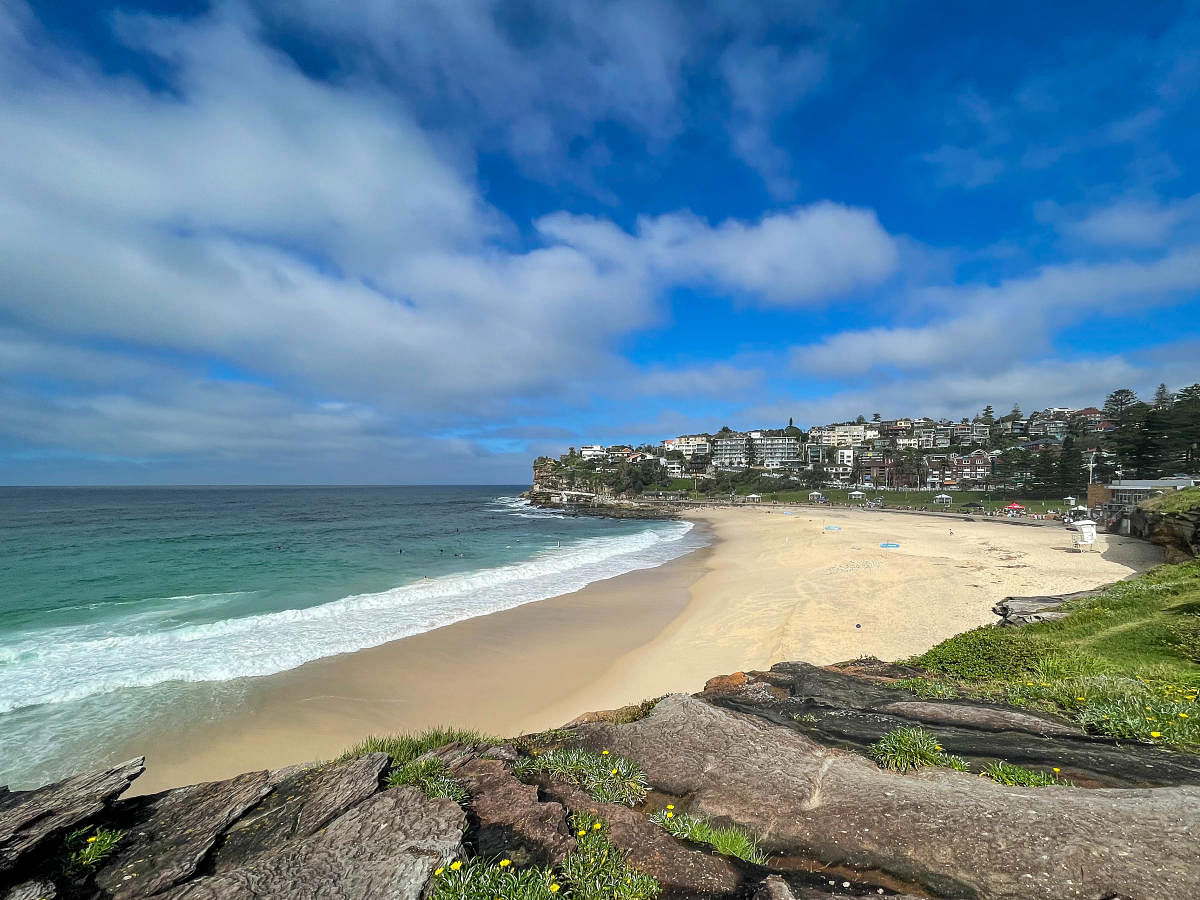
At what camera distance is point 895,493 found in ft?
311

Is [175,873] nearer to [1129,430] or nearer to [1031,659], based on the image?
[1031,659]

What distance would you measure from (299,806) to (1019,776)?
7.74m

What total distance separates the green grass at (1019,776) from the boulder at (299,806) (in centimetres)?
676

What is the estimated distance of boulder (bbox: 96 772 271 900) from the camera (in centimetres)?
431

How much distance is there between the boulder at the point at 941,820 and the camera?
11.4 ft

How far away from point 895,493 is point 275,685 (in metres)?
107

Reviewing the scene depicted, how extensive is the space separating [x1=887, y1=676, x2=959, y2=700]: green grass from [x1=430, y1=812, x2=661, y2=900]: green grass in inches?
259

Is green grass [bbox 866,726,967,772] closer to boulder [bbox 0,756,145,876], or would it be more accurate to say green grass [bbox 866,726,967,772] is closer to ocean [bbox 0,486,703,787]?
boulder [bbox 0,756,145,876]

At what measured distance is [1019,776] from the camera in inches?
190

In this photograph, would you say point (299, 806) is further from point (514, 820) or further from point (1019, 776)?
point (1019, 776)

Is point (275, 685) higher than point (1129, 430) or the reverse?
the reverse

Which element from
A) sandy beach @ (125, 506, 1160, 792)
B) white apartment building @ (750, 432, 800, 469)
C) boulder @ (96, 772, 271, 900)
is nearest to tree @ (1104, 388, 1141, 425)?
white apartment building @ (750, 432, 800, 469)

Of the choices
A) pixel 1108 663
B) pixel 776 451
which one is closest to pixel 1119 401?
pixel 776 451

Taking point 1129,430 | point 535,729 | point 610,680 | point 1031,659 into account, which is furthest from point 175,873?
point 1129,430
